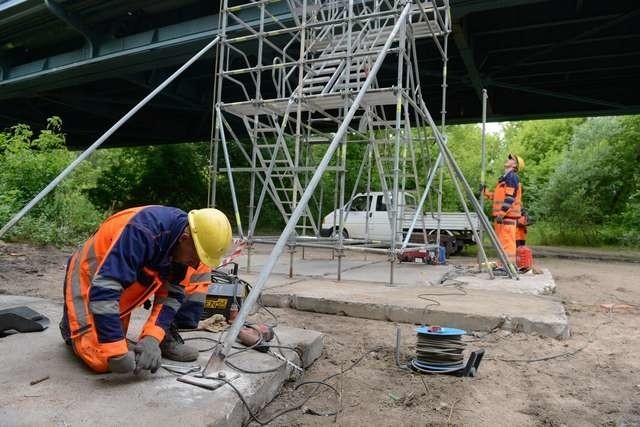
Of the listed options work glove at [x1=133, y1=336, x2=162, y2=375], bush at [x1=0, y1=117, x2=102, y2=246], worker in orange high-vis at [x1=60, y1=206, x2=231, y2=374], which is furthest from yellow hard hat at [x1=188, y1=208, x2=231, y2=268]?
bush at [x1=0, y1=117, x2=102, y2=246]

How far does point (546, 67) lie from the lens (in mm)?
11656

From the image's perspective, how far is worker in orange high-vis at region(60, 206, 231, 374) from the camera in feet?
8.28

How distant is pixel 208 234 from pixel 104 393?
0.93 metres

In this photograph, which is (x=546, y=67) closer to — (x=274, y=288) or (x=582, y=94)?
(x=582, y=94)

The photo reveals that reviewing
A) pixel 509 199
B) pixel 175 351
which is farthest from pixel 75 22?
pixel 175 351

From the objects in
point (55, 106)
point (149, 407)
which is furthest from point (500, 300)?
point (55, 106)

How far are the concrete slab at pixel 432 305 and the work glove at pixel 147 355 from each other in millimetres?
2710

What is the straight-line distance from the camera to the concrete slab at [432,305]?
4582 mm

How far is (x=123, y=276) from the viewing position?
2561 mm

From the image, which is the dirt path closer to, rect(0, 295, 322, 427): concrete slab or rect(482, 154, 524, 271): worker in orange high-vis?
rect(0, 295, 322, 427): concrete slab

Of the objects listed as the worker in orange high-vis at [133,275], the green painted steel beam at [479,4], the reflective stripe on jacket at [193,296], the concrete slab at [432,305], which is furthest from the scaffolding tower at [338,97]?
the worker in orange high-vis at [133,275]

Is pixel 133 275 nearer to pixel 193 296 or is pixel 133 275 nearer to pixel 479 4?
pixel 193 296

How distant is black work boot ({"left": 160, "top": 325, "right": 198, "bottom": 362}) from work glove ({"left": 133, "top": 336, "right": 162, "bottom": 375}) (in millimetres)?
317

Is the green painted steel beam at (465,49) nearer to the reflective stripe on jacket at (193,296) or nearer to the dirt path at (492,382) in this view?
the dirt path at (492,382)
